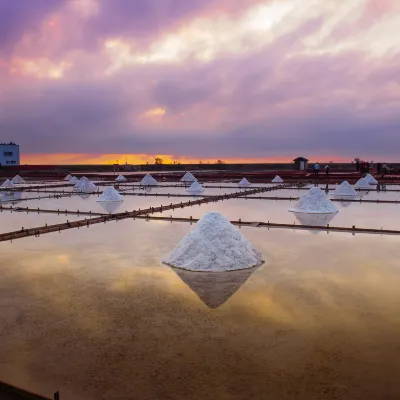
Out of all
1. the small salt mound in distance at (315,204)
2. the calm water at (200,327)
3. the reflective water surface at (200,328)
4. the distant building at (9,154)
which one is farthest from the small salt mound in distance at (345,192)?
the distant building at (9,154)

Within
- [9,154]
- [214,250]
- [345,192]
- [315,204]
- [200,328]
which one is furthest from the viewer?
[9,154]

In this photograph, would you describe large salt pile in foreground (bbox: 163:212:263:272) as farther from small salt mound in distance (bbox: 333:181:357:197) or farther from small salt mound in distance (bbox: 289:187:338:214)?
small salt mound in distance (bbox: 333:181:357:197)

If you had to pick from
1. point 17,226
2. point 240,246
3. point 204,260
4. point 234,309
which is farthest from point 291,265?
point 17,226

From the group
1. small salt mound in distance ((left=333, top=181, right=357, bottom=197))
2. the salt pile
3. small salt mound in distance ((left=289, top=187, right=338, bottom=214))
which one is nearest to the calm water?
small salt mound in distance ((left=289, top=187, right=338, bottom=214))

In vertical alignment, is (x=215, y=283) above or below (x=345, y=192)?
below

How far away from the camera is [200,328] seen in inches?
153

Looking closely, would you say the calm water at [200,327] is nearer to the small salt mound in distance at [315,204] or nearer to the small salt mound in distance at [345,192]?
the small salt mound in distance at [315,204]

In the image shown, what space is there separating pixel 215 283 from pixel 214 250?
910 millimetres

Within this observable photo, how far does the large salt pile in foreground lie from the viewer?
5.93 meters

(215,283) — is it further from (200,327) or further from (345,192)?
(345,192)

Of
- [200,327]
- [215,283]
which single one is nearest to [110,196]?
[215,283]

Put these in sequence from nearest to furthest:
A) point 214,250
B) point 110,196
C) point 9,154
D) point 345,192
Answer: point 214,250
point 110,196
point 345,192
point 9,154

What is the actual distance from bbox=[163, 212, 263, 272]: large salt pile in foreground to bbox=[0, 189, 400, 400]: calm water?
0.77 ft

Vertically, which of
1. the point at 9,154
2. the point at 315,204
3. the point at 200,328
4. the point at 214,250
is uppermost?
the point at 9,154
